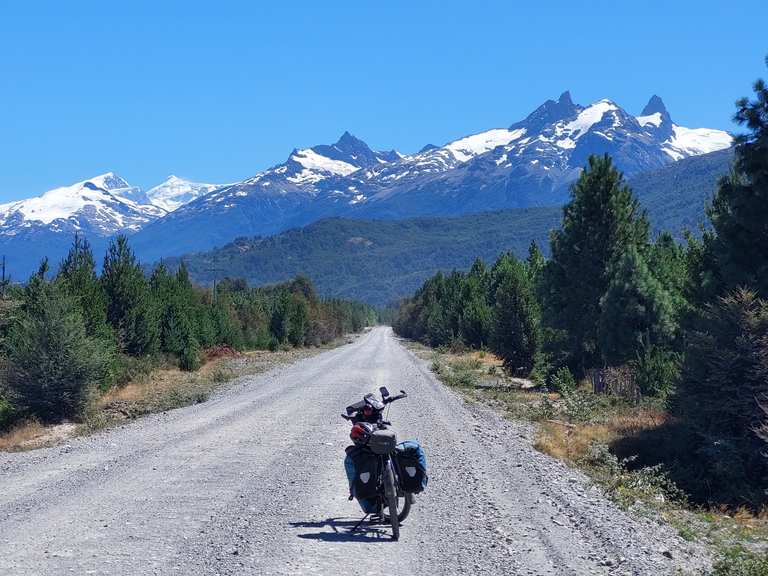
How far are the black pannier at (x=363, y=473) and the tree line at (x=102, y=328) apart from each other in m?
14.5

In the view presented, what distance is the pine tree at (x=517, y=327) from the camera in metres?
36.2

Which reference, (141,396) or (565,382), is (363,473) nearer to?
(565,382)

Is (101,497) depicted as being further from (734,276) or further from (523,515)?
(734,276)

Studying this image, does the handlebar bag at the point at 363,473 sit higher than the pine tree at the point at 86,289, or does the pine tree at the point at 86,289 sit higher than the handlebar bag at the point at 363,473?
the pine tree at the point at 86,289

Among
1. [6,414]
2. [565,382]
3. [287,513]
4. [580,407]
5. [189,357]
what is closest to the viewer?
[287,513]

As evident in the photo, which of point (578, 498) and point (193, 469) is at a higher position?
point (193, 469)

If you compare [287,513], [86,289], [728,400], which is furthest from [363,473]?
[86,289]

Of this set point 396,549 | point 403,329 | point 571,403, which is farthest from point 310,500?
point 403,329

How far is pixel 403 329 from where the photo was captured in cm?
14538

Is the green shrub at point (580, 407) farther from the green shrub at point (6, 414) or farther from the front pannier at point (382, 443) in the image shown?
the green shrub at point (6, 414)

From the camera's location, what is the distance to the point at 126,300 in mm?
37250

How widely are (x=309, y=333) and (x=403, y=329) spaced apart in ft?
194

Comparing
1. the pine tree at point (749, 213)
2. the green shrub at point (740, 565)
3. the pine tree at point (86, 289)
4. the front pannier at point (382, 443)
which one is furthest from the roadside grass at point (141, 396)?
the pine tree at point (749, 213)

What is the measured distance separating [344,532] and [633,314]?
1919 cm
